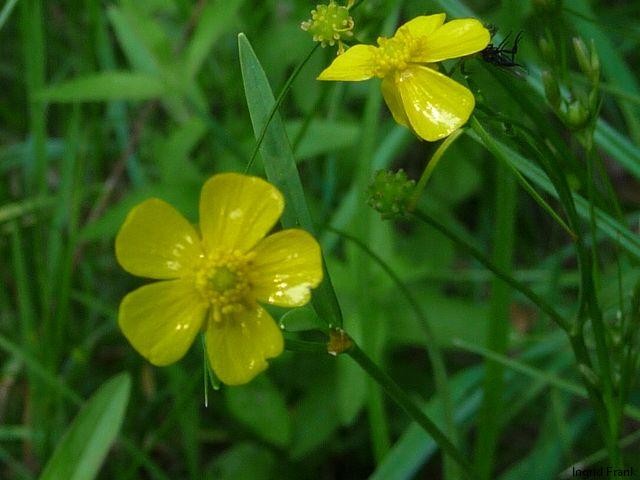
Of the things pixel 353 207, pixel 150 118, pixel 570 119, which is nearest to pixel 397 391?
Result: pixel 570 119

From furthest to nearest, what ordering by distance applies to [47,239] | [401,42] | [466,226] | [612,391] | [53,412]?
[466,226] → [47,239] → [53,412] → [612,391] → [401,42]

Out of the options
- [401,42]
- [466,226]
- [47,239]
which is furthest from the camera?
[466,226]

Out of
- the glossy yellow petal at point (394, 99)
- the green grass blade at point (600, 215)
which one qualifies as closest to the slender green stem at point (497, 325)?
the green grass blade at point (600, 215)

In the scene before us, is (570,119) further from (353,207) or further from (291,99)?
(291,99)

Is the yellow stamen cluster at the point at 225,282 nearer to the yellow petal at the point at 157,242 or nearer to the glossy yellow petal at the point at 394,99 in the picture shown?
the yellow petal at the point at 157,242

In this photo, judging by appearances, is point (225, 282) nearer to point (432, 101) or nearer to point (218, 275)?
point (218, 275)

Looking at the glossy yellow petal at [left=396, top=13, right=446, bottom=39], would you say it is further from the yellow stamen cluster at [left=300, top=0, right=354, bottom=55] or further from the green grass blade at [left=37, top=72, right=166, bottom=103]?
the green grass blade at [left=37, top=72, right=166, bottom=103]

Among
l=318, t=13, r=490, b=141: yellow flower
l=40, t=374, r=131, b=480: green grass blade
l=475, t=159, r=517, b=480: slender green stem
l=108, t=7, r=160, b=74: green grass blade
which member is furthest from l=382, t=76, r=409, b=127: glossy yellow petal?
l=108, t=7, r=160, b=74: green grass blade
